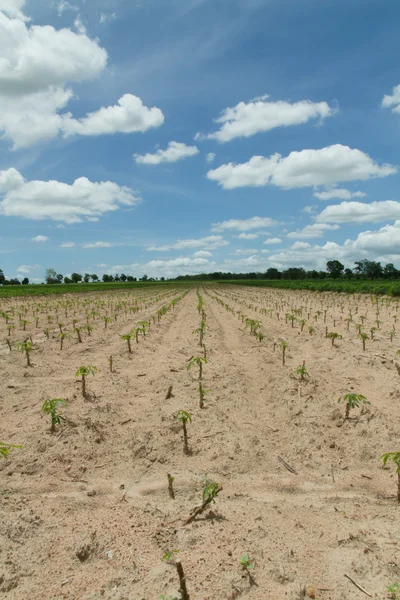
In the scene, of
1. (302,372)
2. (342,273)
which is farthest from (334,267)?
(302,372)

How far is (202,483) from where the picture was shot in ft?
13.0

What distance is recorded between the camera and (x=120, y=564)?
9.44ft

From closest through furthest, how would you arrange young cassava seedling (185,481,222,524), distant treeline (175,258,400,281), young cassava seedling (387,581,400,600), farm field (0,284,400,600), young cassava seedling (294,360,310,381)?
young cassava seedling (387,581,400,600) → farm field (0,284,400,600) → young cassava seedling (185,481,222,524) → young cassava seedling (294,360,310,381) → distant treeline (175,258,400,281)

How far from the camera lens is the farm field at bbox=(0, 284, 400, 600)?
9.04ft

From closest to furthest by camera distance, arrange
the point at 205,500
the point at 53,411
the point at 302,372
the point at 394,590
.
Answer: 1. the point at 394,590
2. the point at 205,500
3. the point at 53,411
4. the point at 302,372

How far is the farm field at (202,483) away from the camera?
2754 millimetres

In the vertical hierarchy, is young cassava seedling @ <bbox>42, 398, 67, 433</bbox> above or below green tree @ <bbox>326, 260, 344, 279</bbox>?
below

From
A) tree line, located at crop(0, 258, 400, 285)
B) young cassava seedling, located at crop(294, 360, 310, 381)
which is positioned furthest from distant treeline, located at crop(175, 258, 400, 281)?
young cassava seedling, located at crop(294, 360, 310, 381)

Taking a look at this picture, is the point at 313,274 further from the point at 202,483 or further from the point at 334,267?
the point at 202,483

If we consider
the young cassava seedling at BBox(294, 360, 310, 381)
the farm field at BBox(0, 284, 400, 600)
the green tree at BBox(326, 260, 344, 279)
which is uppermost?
the green tree at BBox(326, 260, 344, 279)

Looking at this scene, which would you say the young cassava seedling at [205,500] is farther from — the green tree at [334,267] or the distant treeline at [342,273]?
the green tree at [334,267]

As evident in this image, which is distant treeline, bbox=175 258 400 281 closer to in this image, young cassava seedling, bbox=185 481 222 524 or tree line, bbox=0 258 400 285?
tree line, bbox=0 258 400 285

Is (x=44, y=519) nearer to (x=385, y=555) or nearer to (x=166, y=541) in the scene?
(x=166, y=541)

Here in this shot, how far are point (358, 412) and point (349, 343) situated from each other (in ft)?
17.0
